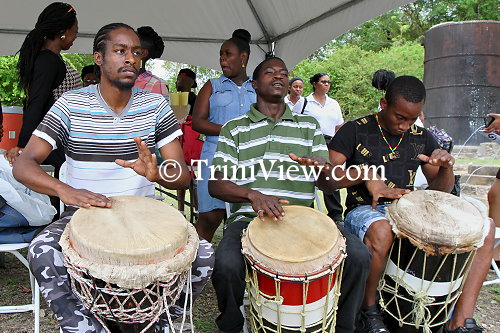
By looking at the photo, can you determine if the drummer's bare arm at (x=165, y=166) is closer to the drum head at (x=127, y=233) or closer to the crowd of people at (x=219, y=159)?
the crowd of people at (x=219, y=159)

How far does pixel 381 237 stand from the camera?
2.35 metres

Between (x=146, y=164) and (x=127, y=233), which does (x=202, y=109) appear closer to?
(x=146, y=164)

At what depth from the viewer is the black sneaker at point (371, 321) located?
2352mm

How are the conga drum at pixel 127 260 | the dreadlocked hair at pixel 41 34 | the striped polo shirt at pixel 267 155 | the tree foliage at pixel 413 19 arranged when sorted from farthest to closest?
the tree foliage at pixel 413 19, the dreadlocked hair at pixel 41 34, the striped polo shirt at pixel 267 155, the conga drum at pixel 127 260

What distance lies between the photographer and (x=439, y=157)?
2.54m

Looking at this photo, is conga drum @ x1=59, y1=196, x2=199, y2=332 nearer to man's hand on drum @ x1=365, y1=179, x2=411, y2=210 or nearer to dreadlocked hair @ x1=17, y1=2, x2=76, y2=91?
man's hand on drum @ x1=365, y1=179, x2=411, y2=210

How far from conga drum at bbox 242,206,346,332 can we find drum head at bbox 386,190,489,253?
395mm

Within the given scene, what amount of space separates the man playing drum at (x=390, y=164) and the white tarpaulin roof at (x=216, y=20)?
2.10 m

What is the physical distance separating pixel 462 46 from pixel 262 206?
11250mm

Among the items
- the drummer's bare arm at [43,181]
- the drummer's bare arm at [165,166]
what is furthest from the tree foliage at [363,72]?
the drummer's bare arm at [43,181]

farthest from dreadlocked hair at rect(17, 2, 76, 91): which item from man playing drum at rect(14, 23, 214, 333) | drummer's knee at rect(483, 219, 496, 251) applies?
drummer's knee at rect(483, 219, 496, 251)

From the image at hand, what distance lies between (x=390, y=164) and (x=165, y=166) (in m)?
1.41

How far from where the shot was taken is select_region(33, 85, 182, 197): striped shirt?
226 centimetres

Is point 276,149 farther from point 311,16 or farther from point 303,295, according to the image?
point 311,16
